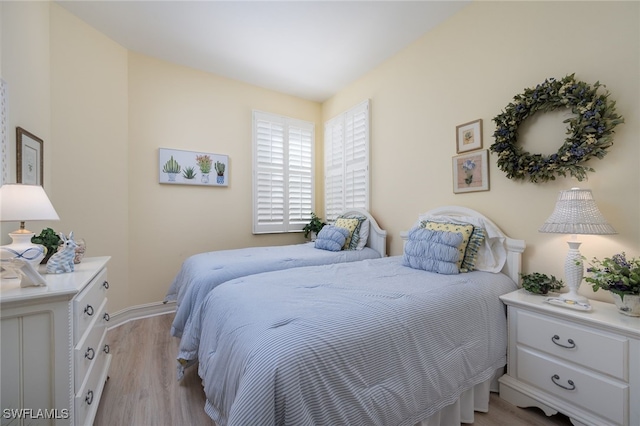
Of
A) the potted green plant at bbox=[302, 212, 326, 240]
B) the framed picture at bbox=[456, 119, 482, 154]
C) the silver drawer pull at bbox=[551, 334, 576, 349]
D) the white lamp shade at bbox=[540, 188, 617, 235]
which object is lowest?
Result: the silver drawer pull at bbox=[551, 334, 576, 349]

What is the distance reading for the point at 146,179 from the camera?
10.1 ft

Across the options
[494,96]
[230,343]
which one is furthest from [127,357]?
[494,96]

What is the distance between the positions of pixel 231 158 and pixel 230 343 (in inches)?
113

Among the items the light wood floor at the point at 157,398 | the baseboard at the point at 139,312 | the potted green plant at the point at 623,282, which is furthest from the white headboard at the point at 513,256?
the baseboard at the point at 139,312

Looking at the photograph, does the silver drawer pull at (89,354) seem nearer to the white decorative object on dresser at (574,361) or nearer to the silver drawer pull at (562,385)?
the white decorative object on dresser at (574,361)

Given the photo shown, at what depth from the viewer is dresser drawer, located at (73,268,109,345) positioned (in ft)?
3.90

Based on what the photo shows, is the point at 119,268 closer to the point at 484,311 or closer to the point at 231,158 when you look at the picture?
the point at 231,158

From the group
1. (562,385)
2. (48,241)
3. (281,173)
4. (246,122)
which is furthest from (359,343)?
(246,122)

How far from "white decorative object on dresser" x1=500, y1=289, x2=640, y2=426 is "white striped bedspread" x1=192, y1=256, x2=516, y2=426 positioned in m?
0.12

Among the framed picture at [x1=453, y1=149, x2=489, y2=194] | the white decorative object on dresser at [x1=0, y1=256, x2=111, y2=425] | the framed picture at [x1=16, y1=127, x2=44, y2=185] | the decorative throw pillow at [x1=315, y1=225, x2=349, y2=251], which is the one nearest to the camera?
the white decorative object on dresser at [x1=0, y1=256, x2=111, y2=425]

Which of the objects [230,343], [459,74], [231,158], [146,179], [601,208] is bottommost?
[230,343]

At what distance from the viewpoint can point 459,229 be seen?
212 cm

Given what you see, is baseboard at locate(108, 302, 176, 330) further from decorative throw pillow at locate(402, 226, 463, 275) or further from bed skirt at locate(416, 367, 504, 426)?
bed skirt at locate(416, 367, 504, 426)

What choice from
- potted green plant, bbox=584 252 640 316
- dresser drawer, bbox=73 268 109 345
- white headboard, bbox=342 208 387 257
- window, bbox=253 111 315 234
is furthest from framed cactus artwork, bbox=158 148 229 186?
potted green plant, bbox=584 252 640 316
